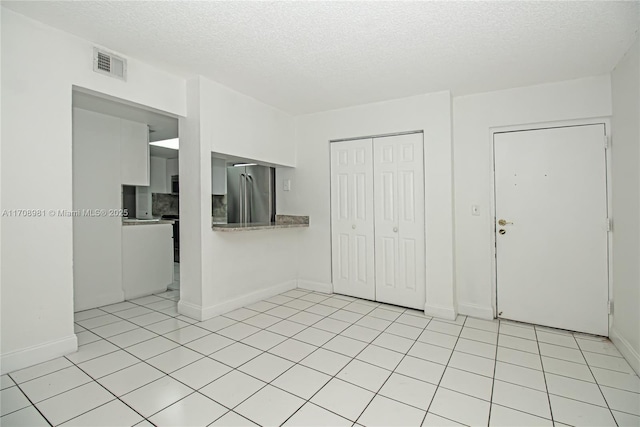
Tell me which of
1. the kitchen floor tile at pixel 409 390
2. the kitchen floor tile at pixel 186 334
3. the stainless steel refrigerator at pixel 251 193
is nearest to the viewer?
A: the kitchen floor tile at pixel 409 390

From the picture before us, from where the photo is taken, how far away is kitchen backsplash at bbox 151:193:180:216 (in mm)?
7219

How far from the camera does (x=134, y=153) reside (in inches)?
161

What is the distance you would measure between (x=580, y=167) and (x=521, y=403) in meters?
2.36

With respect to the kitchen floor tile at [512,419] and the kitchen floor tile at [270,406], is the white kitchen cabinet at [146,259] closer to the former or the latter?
the kitchen floor tile at [270,406]

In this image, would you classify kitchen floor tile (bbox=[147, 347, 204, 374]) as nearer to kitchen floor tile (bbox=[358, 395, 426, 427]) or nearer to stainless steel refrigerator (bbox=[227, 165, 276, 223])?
kitchen floor tile (bbox=[358, 395, 426, 427])

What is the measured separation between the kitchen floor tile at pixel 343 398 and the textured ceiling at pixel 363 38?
2.45 m

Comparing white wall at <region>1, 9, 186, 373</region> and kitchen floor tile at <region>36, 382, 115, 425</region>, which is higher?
white wall at <region>1, 9, 186, 373</region>

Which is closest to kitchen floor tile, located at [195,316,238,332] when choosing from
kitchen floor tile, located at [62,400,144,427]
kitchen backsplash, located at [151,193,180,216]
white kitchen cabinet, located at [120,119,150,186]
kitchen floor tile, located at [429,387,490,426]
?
kitchen floor tile, located at [62,400,144,427]

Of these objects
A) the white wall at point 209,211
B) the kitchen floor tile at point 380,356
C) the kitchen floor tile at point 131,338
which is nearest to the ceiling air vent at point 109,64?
the white wall at point 209,211

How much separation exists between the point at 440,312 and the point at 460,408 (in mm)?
1650

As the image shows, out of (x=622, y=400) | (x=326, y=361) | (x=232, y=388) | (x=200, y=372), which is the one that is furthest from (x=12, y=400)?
(x=622, y=400)

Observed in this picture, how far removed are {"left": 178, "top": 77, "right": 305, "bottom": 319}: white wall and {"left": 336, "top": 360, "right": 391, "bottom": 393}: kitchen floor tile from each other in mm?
1701

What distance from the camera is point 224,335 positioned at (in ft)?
9.30

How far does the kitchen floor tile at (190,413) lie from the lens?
1.68m
